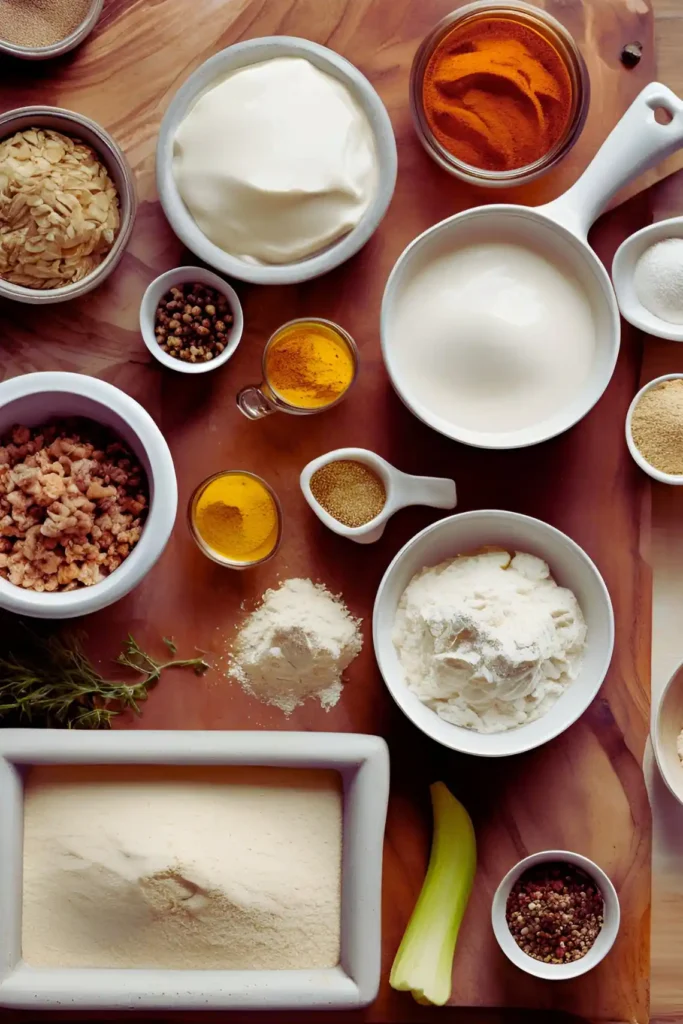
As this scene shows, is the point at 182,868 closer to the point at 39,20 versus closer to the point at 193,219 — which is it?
the point at 193,219

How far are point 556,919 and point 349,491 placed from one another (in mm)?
794

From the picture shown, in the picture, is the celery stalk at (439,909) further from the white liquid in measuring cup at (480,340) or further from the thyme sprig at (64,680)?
the white liquid in measuring cup at (480,340)

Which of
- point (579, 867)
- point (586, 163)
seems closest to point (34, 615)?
point (579, 867)

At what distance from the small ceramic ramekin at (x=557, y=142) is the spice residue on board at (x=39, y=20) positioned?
0.58 m

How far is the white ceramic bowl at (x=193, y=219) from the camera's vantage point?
1.67 meters

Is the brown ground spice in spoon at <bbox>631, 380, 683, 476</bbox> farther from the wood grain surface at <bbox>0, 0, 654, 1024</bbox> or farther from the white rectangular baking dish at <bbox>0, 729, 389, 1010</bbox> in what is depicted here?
the white rectangular baking dish at <bbox>0, 729, 389, 1010</bbox>

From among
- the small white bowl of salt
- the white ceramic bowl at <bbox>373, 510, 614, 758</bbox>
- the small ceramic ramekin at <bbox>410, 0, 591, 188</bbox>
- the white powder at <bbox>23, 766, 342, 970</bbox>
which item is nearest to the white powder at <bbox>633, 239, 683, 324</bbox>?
the small white bowl of salt

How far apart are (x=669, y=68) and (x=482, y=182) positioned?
419mm

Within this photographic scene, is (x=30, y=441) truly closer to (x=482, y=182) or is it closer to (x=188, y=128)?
(x=188, y=128)

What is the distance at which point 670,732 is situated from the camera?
1.75 m

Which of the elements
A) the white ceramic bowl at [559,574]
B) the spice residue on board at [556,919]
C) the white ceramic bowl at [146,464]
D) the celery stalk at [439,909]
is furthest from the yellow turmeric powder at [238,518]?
the spice residue on board at [556,919]

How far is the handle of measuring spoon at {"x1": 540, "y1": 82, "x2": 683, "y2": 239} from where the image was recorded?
1646 millimetres

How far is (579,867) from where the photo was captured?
1711 millimetres

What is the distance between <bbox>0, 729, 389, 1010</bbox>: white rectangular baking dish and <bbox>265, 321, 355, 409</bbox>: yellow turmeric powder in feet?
1.84
